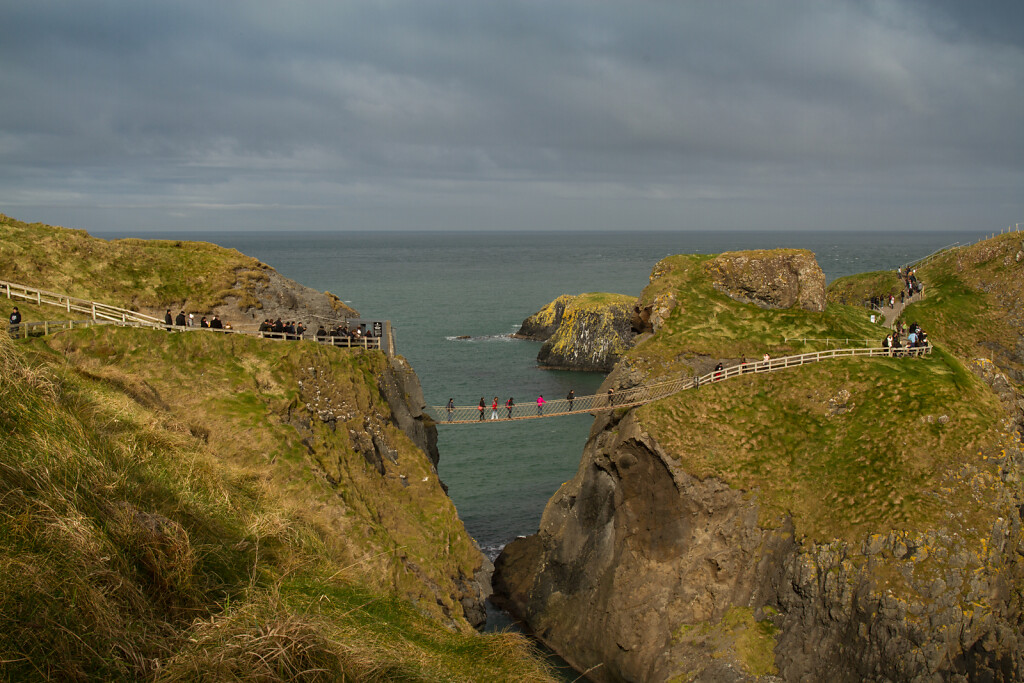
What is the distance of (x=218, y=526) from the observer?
17.9 metres

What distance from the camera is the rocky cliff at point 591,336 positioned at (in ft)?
305

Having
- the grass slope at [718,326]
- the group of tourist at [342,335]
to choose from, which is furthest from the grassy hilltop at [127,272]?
the grass slope at [718,326]

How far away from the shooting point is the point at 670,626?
34.4 m

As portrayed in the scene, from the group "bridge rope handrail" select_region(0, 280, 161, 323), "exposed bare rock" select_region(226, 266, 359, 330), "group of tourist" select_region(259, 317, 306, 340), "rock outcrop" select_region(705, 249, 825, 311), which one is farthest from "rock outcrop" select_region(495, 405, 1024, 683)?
"bridge rope handrail" select_region(0, 280, 161, 323)

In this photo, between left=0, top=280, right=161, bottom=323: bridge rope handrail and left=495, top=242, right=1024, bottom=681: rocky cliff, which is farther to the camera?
left=0, top=280, right=161, bottom=323: bridge rope handrail

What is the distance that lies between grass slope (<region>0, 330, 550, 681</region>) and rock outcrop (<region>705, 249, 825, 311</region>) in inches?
1213

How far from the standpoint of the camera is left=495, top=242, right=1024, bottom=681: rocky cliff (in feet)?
97.6

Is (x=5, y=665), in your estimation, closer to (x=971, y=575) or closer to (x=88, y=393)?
(x=88, y=393)

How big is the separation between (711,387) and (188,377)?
2672 centimetres

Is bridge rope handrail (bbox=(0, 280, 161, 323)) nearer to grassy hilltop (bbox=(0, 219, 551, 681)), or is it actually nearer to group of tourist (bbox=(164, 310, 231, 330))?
group of tourist (bbox=(164, 310, 231, 330))

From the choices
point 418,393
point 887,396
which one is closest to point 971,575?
point 887,396

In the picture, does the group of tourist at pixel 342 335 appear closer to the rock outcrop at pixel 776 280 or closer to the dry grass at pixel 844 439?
the dry grass at pixel 844 439

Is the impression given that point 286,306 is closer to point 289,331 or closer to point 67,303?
point 289,331

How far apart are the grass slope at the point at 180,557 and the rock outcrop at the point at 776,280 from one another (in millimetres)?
30800
